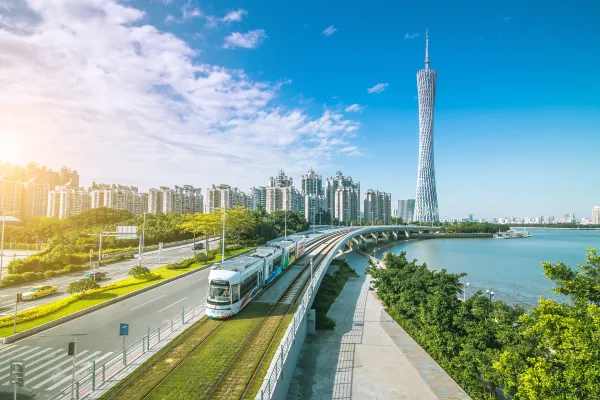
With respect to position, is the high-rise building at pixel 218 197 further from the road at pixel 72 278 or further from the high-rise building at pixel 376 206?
the high-rise building at pixel 376 206

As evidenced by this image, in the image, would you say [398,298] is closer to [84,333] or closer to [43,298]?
[84,333]

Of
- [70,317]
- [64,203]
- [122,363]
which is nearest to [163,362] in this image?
[122,363]

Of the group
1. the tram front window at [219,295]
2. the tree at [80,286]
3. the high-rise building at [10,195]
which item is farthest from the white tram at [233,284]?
the high-rise building at [10,195]

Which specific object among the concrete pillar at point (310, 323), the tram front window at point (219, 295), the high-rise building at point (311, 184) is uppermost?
the high-rise building at point (311, 184)

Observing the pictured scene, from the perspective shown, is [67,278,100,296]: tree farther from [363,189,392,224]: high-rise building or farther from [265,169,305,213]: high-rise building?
[363,189,392,224]: high-rise building

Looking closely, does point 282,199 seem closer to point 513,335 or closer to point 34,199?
point 34,199
